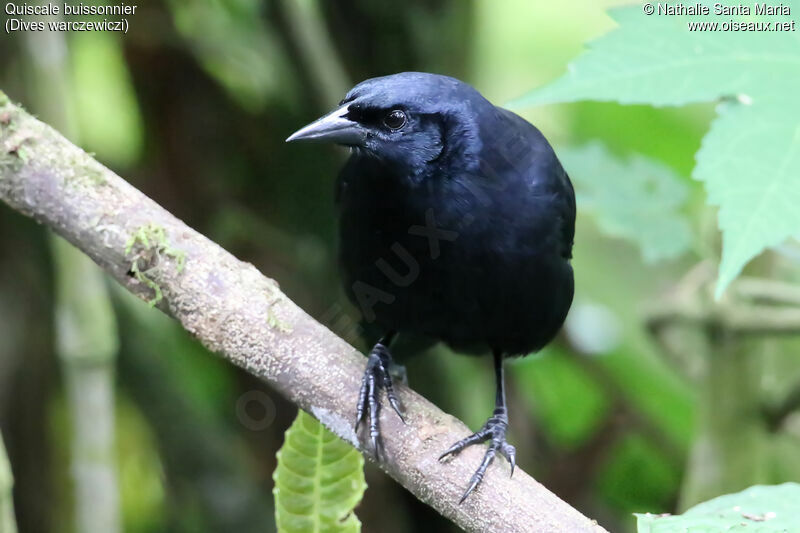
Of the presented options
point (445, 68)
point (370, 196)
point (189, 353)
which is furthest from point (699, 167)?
point (189, 353)

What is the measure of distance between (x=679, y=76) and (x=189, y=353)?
92.4 inches

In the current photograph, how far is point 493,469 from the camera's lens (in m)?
1.82

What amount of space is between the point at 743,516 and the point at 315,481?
805 millimetres

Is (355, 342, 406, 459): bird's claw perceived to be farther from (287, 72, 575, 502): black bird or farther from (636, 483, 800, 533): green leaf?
(636, 483, 800, 533): green leaf

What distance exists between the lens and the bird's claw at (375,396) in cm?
189

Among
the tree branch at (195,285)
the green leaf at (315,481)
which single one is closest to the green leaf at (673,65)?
the tree branch at (195,285)

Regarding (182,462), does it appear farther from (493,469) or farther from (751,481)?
(751,481)

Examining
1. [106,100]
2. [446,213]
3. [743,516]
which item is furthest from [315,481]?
[106,100]

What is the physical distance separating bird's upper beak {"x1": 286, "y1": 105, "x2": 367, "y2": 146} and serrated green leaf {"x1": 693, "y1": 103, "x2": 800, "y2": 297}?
0.82 metres

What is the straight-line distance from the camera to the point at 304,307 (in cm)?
342

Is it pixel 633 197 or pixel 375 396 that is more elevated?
pixel 633 197

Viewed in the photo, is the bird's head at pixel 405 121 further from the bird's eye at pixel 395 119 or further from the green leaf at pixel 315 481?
the green leaf at pixel 315 481

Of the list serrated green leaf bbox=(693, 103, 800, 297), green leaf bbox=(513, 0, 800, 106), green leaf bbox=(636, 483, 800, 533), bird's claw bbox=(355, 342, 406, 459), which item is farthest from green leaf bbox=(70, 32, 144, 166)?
green leaf bbox=(636, 483, 800, 533)
